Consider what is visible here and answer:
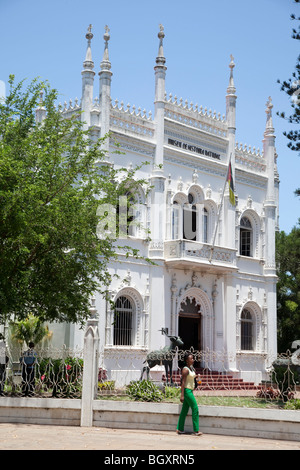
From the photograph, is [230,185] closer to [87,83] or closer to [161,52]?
[161,52]

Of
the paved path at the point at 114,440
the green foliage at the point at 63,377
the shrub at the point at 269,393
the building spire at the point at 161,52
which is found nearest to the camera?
the paved path at the point at 114,440

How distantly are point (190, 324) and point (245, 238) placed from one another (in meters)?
5.34

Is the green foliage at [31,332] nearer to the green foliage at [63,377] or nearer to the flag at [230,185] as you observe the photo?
the green foliage at [63,377]

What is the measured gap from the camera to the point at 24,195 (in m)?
14.9

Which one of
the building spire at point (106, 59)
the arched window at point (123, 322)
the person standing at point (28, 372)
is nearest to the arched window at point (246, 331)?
the arched window at point (123, 322)

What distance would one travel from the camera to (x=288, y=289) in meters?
34.6

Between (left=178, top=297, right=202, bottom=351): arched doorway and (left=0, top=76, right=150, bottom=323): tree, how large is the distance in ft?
33.0

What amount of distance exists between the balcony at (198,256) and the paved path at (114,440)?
482 inches

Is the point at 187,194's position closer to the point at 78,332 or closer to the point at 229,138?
the point at 229,138

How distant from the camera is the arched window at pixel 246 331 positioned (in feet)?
94.7

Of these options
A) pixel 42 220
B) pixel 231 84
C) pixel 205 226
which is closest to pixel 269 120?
pixel 231 84

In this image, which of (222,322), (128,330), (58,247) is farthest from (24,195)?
(222,322)

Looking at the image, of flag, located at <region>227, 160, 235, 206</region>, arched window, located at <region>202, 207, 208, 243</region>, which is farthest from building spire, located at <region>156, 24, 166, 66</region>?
arched window, located at <region>202, 207, 208, 243</region>

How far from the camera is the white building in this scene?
24375 millimetres
